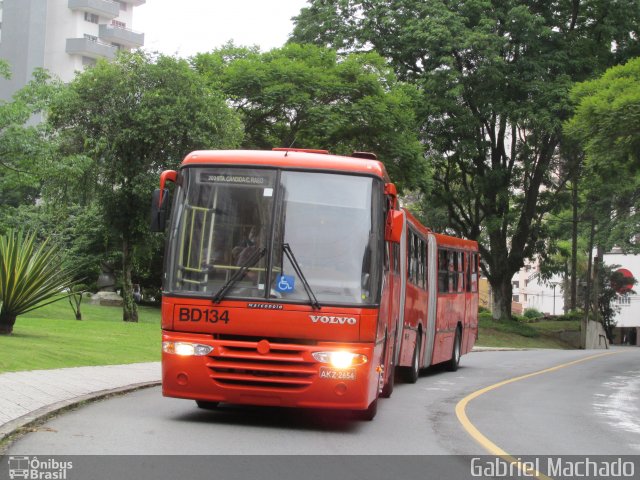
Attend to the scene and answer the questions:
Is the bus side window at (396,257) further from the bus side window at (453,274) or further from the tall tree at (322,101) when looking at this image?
the tall tree at (322,101)

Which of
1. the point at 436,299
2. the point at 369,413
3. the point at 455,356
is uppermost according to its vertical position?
the point at 436,299

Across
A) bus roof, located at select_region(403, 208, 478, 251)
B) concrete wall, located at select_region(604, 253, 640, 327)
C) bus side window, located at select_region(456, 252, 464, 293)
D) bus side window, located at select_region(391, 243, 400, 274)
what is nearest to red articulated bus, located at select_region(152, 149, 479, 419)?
bus side window, located at select_region(391, 243, 400, 274)

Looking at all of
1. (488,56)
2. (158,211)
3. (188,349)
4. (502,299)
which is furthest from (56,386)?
(502,299)

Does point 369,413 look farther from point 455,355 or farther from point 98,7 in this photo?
point 98,7

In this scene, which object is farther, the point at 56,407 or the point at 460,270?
the point at 460,270

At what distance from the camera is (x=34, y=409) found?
455 inches

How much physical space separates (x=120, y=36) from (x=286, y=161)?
8341cm

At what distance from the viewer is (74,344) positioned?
21.7 metres

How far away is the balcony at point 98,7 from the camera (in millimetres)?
87562

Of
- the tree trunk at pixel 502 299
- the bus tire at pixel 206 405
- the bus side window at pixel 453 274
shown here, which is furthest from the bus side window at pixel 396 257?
the tree trunk at pixel 502 299

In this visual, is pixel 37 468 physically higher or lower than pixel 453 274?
lower

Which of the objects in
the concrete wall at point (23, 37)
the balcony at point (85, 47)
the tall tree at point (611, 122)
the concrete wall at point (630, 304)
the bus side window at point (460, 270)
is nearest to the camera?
the bus side window at point (460, 270)

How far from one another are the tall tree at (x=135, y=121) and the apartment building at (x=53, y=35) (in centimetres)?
5502

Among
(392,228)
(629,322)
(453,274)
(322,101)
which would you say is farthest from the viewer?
(629,322)
